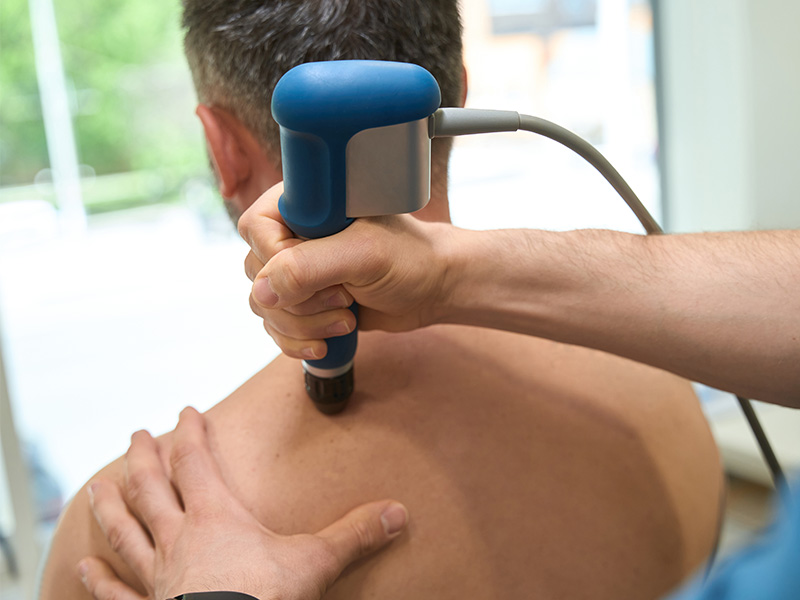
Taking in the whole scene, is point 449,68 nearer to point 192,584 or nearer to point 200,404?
point 192,584

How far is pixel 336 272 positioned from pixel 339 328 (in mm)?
89

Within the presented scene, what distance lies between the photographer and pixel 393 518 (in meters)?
0.75

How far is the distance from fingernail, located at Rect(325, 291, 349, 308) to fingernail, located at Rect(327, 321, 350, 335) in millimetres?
18

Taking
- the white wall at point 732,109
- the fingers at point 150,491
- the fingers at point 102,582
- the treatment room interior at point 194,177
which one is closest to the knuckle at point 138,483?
the fingers at point 150,491

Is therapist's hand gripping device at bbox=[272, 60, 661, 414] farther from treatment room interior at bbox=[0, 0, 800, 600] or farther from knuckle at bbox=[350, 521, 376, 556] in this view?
treatment room interior at bbox=[0, 0, 800, 600]

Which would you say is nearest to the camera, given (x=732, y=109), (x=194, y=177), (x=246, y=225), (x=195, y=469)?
(x=246, y=225)

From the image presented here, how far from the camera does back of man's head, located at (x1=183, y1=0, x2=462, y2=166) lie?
2.53 ft

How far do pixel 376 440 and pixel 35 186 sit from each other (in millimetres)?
1938

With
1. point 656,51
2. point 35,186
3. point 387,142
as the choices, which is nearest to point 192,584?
point 387,142

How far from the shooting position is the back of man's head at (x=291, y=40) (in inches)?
30.3

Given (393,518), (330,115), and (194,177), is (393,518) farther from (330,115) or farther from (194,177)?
(194,177)

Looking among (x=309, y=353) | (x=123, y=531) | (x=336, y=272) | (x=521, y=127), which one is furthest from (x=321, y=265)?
(x=123, y=531)

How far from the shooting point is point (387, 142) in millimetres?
580

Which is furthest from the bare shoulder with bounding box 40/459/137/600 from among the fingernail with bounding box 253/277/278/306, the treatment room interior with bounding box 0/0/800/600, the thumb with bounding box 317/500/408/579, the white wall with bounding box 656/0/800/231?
the white wall with bounding box 656/0/800/231
